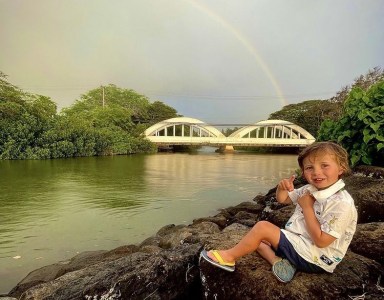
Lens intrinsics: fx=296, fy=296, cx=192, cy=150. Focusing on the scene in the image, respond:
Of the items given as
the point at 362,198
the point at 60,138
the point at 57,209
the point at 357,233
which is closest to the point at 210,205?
the point at 57,209

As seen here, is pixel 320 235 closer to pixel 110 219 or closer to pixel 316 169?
pixel 316 169

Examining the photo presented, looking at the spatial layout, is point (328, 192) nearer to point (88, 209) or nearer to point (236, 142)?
point (88, 209)

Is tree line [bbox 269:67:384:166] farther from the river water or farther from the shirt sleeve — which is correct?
→ the river water

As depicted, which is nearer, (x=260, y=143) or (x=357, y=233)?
(x=357, y=233)

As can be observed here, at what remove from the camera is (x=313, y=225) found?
5.84ft

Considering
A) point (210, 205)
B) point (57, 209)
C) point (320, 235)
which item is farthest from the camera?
point (210, 205)

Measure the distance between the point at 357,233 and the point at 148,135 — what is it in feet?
119

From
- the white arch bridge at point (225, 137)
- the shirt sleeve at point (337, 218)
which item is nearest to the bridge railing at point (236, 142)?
the white arch bridge at point (225, 137)

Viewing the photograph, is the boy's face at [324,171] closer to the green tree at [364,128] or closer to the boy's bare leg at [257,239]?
the boy's bare leg at [257,239]

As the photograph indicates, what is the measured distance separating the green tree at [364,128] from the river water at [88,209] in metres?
4.01

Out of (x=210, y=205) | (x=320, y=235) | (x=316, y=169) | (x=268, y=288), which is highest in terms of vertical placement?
(x=316, y=169)

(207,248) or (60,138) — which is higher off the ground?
(60,138)

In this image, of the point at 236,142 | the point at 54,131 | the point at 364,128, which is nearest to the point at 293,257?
the point at 364,128

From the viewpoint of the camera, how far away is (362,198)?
10.7 feet
